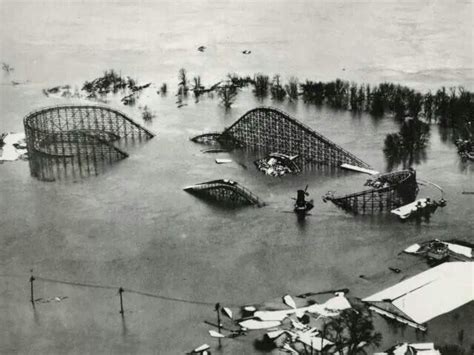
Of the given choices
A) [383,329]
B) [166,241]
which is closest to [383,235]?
[383,329]

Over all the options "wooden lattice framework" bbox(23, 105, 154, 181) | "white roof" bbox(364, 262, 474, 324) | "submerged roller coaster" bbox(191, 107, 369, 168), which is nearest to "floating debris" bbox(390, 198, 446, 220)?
"white roof" bbox(364, 262, 474, 324)

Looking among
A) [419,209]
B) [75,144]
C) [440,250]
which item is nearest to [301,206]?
[419,209]

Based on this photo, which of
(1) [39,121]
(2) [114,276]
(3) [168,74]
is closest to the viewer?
(2) [114,276]

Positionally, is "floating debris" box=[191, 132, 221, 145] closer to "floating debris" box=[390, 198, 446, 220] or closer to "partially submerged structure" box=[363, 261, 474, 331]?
"floating debris" box=[390, 198, 446, 220]

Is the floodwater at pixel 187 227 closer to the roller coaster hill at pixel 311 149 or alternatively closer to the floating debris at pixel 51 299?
the floating debris at pixel 51 299

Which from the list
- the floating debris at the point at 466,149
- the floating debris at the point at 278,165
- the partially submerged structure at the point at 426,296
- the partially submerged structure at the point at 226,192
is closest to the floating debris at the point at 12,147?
the partially submerged structure at the point at 226,192

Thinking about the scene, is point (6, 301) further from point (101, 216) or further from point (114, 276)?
point (101, 216)
